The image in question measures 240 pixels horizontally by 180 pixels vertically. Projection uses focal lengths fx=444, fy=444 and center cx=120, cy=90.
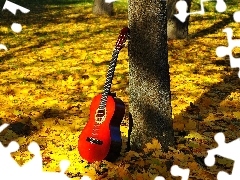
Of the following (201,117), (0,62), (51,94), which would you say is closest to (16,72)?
(0,62)

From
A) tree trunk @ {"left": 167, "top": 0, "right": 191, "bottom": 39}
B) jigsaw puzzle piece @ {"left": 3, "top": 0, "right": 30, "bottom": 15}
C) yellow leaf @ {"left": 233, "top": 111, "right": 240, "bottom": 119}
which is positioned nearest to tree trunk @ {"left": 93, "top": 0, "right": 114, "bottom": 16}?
jigsaw puzzle piece @ {"left": 3, "top": 0, "right": 30, "bottom": 15}

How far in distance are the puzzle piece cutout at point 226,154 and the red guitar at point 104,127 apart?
0.94 meters

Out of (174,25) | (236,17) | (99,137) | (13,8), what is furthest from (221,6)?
(99,137)

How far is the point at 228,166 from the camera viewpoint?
4273 mm

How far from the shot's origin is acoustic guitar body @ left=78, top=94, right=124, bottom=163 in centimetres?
432

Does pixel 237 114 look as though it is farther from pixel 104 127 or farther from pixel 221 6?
pixel 221 6

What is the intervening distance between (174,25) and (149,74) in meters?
5.60

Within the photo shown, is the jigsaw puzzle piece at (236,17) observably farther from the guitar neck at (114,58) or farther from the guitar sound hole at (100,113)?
the guitar sound hole at (100,113)

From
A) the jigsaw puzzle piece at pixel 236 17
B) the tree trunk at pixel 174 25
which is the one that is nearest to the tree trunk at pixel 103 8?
the jigsaw puzzle piece at pixel 236 17

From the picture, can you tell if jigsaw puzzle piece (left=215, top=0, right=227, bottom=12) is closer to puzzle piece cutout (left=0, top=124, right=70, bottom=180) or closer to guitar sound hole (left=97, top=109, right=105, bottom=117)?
guitar sound hole (left=97, top=109, right=105, bottom=117)

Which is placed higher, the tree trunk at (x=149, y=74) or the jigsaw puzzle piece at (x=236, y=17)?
the tree trunk at (x=149, y=74)

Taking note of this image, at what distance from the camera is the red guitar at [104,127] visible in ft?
14.2

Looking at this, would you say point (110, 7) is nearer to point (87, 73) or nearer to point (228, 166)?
point (87, 73)

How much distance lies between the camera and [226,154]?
4387 mm
